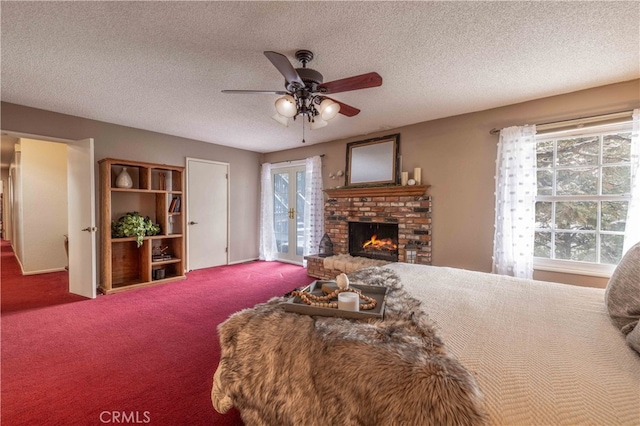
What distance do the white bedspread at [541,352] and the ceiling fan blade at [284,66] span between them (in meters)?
1.65

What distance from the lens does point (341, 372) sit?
0.97m

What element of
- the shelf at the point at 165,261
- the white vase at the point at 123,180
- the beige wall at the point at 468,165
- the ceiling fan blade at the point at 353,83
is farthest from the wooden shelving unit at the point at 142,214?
the beige wall at the point at 468,165

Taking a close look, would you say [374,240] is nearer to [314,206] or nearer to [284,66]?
[314,206]

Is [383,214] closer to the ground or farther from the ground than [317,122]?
closer to the ground

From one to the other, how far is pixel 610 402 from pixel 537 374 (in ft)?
0.54

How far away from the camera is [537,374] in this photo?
894 millimetres

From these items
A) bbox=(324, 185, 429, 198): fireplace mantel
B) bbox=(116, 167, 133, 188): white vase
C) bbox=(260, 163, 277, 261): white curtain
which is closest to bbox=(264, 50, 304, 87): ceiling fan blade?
bbox=(324, 185, 429, 198): fireplace mantel

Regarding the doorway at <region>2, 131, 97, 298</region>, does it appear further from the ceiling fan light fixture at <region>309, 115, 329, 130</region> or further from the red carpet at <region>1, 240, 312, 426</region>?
the ceiling fan light fixture at <region>309, 115, 329, 130</region>

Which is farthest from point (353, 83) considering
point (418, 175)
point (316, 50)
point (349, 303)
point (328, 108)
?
point (418, 175)

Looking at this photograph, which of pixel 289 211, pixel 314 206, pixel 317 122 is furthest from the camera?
pixel 289 211

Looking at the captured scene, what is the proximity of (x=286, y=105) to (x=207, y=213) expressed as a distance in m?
3.71

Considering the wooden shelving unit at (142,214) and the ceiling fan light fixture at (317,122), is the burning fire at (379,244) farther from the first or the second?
the wooden shelving unit at (142,214)

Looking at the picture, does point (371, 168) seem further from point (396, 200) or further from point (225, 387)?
point (225, 387)

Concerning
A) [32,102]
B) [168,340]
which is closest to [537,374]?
[168,340]
